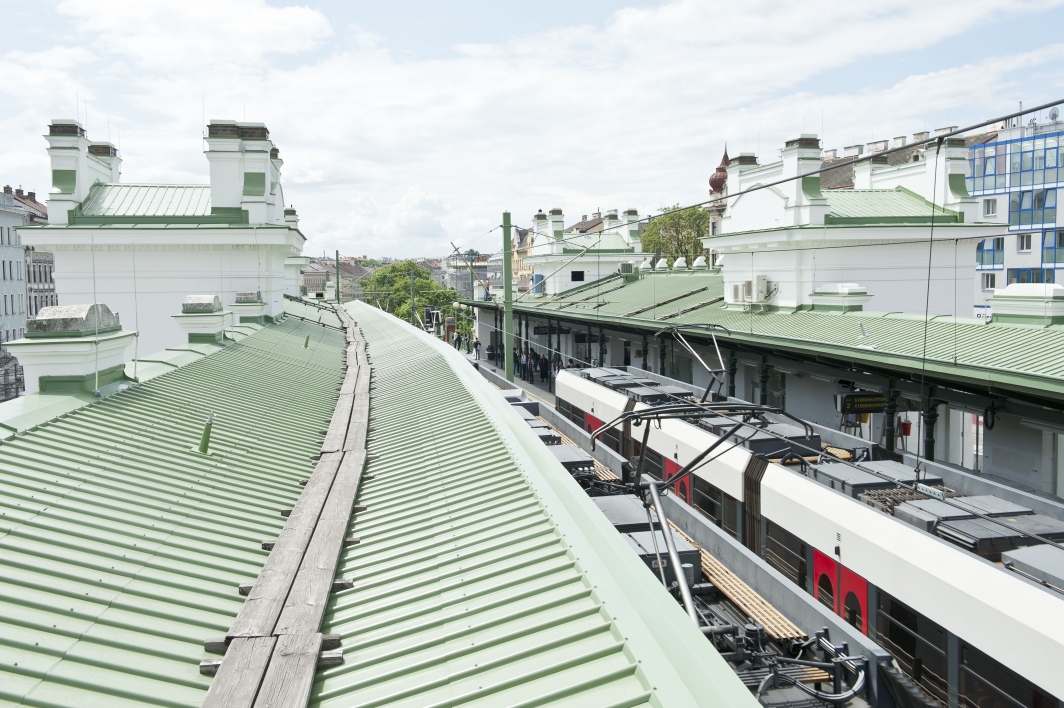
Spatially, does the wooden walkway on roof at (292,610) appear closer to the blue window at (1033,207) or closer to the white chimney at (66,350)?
the white chimney at (66,350)

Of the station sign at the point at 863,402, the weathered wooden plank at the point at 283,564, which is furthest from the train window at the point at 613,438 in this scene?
the weathered wooden plank at the point at 283,564

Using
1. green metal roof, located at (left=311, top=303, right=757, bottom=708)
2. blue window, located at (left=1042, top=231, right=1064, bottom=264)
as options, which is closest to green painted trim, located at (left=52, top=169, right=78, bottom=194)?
green metal roof, located at (left=311, top=303, right=757, bottom=708)

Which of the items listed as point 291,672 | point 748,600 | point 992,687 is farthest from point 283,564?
point 748,600

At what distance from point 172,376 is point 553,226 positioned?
51307 mm

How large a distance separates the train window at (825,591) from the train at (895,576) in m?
0.01

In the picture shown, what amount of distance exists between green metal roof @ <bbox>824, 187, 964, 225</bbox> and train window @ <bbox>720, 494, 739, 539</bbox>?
45.1ft

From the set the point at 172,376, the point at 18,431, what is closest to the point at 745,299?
the point at 172,376

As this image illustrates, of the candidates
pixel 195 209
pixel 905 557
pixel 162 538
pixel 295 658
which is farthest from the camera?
pixel 195 209

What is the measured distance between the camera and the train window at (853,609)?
34.5 ft

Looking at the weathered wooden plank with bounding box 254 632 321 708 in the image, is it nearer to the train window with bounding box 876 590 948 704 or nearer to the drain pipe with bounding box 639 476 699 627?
the drain pipe with bounding box 639 476 699 627

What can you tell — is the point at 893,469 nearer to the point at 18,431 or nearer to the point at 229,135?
the point at 18,431

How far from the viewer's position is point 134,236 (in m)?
21.4

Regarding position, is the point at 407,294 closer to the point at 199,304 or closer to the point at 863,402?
the point at 863,402

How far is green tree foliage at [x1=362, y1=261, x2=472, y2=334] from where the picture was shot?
91500mm
